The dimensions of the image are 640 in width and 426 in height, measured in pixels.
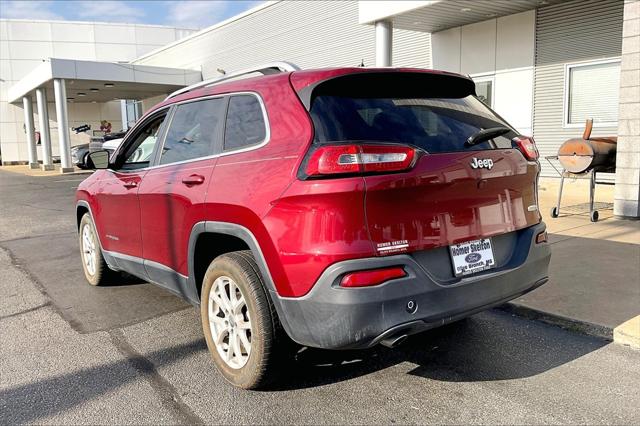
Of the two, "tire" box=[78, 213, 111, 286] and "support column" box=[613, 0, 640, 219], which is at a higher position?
"support column" box=[613, 0, 640, 219]

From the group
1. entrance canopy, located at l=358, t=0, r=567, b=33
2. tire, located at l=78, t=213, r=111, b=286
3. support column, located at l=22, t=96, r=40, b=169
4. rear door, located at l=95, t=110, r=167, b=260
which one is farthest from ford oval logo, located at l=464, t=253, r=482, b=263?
support column, located at l=22, t=96, r=40, b=169

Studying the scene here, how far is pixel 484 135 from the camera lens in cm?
329

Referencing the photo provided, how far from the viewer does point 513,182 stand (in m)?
3.38

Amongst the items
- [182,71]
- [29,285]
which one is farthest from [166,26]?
[29,285]

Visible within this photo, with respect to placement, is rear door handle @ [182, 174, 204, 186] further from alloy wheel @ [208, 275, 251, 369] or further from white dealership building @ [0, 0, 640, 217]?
white dealership building @ [0, 0, 640, 217]

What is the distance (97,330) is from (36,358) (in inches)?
22.8

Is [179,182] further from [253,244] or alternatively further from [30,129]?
[30,129]

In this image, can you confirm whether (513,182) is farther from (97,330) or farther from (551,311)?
(97,330)

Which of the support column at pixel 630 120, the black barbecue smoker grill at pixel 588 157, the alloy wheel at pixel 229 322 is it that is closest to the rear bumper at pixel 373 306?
the alloy wheel at pixel 229 322

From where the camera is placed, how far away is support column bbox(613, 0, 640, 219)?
821 cm

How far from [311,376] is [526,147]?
2.05 m

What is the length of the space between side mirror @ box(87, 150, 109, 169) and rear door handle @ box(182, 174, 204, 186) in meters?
1.70

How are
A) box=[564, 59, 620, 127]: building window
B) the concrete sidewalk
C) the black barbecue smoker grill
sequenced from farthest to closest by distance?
box=[564, 59, 620, 127]: building window
the black barbecue smoker grill
the concrete sidewalk

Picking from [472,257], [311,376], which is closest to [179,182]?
[311,376]
